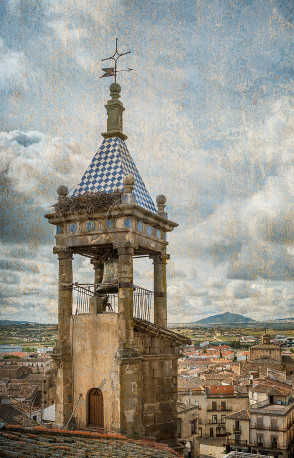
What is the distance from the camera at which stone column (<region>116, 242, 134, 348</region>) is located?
35.4 feet

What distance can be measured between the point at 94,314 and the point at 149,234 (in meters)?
2.24

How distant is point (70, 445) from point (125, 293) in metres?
3.39

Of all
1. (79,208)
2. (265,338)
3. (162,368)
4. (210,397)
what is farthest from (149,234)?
(265,338)

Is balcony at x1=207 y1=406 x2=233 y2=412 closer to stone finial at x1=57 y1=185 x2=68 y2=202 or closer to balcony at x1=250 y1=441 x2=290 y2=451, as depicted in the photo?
balcony at x1=250 y1=441 x2=290 y2=451

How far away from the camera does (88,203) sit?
37.6 feet

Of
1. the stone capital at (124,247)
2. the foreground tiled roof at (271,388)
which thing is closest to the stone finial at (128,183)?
the stone capital at (124,247)

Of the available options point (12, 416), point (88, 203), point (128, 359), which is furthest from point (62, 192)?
point (12, 416)

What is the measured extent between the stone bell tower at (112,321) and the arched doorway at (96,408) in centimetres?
2

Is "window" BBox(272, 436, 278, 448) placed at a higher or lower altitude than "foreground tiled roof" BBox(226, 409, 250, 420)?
lower

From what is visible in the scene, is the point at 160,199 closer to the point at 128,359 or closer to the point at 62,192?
the point at 62,192

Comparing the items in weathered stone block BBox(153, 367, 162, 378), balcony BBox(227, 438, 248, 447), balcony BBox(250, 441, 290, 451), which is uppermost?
weathered stone block BBox(153, 367, 162, 378)

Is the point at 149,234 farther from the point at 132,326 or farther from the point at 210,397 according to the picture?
the point at 210,397

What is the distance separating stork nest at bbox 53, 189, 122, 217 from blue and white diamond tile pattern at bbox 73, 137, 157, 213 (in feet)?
1.02

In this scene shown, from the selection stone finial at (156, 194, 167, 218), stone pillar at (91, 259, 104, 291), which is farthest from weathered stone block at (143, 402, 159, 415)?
stone finial at (156, 194, 167, 218)
